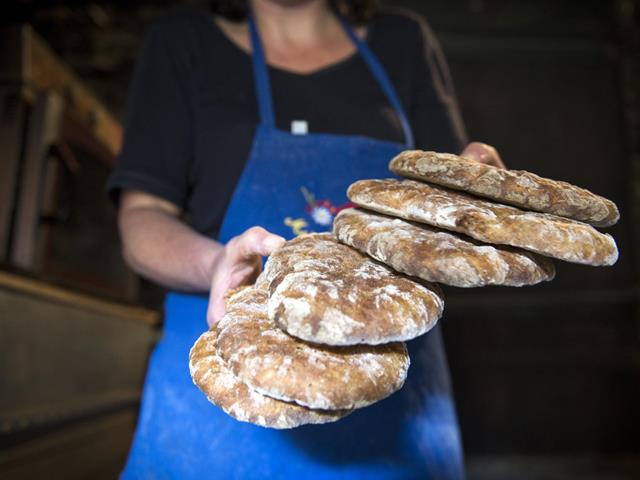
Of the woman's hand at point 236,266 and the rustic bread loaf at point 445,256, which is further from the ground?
the rustic bread loaf at point 445,256

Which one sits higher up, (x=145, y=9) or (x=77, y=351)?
(x=145, y=9)

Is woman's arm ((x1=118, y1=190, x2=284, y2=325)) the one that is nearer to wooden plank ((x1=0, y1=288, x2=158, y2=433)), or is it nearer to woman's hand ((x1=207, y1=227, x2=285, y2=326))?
woman's hand ((x1=207, y1=227, x2=285, y2=326))

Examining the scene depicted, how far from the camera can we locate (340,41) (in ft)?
4.83

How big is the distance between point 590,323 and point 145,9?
3.91 metres

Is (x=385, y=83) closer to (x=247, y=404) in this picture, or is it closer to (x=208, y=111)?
(x=208, y=111)

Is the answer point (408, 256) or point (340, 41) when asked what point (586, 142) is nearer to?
point (340, 41)

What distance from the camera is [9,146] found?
205 cm

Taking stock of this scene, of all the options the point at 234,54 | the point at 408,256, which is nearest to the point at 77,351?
the point at 234,54

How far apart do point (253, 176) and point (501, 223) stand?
735mm

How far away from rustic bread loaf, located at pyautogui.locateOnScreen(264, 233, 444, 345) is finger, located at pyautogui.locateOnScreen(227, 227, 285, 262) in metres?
0.07

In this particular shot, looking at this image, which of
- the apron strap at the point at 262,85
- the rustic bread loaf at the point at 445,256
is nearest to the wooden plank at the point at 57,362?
the apron strap at the point at 262,85

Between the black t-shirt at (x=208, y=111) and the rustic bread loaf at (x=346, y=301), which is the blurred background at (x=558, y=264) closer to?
the black t-shirt at (x=208, y=111)

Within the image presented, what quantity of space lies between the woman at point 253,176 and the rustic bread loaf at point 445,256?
15.9 inches

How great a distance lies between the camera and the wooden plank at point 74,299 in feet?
5.85
